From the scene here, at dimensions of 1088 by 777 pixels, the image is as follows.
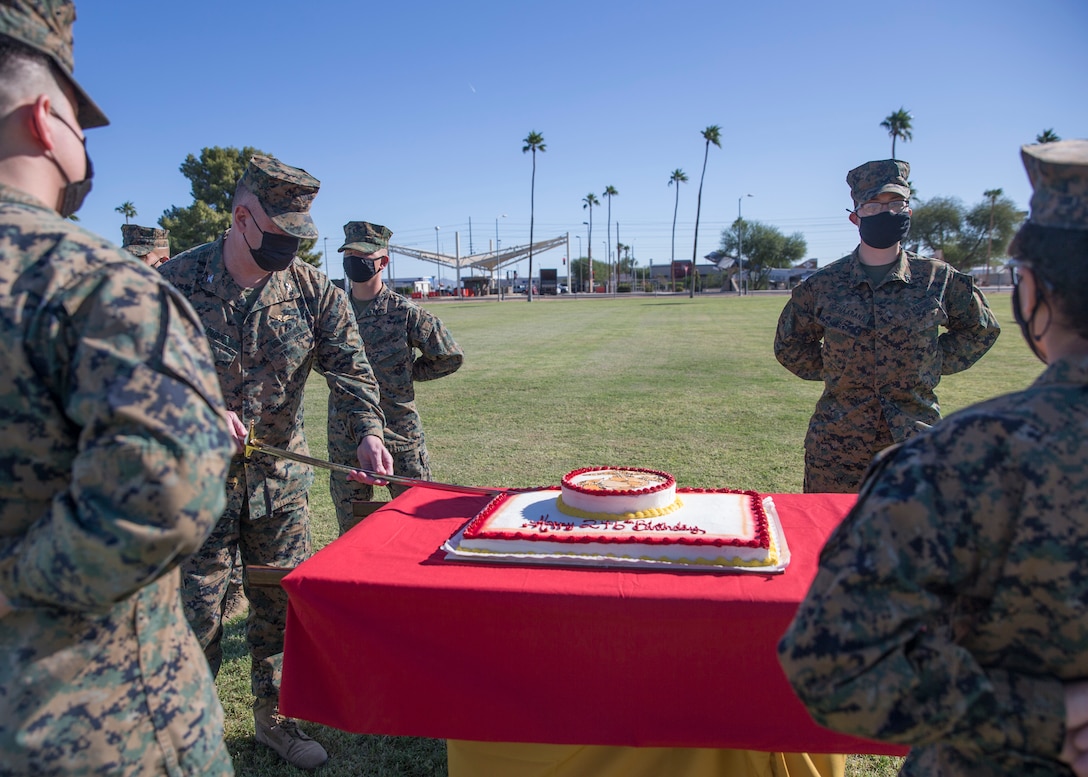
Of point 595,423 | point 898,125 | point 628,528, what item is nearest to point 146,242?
point 595,423

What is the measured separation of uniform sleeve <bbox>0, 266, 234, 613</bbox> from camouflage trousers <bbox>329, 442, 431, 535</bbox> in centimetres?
289

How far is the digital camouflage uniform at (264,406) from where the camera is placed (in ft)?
9.41

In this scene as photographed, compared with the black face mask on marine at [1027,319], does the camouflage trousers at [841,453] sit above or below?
below

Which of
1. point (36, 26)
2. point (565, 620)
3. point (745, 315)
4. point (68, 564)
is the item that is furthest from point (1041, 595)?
point (745, 315)

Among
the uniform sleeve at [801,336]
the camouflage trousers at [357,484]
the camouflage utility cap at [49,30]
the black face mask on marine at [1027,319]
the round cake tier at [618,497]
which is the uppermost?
the camouflage utility cap at [49,30]

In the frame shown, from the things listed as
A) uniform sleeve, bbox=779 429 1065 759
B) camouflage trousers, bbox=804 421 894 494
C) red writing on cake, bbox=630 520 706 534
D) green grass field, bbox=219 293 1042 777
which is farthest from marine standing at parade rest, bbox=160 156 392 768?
uniform sleeve, bbox=779 429 1065 759

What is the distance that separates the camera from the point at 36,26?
1268 millimetres

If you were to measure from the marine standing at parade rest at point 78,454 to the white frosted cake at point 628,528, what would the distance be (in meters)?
1.05

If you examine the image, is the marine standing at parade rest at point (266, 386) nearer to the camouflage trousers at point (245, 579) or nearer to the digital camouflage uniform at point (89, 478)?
the camouflage trousers at point (245, 579)

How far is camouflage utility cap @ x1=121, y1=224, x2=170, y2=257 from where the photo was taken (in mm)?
8400

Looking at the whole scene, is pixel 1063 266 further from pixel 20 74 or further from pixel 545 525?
pixel 20 74

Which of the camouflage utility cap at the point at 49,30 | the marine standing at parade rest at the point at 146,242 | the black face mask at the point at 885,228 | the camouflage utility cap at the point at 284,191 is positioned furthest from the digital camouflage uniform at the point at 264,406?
the marine standing at parade rest at the point at 146,242

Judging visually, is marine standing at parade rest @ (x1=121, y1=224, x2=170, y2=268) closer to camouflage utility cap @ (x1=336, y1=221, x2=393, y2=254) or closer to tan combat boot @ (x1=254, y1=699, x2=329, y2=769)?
camouflage utility cap @ (x1=336, y1=221, x2=393, y2=254)

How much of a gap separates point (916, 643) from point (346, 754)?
2.67 meters
